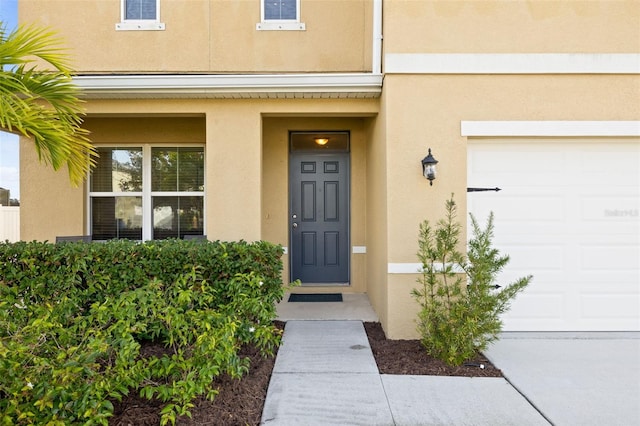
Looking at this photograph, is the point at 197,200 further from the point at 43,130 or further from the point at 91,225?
the point at 43,130

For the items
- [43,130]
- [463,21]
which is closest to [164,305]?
[43,130]

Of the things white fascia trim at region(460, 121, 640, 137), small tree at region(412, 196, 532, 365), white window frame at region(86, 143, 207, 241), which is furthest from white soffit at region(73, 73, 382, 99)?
small tree at region(412, 196, 532, 365)

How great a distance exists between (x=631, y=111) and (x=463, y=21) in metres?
2.28

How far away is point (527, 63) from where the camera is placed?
4441 mm

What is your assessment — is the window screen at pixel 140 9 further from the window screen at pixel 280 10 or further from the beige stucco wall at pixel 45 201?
the beige stucco wall at pixel 45 201

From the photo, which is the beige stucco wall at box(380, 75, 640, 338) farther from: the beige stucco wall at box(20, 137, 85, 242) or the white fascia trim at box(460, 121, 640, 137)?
the beige stucco wall at box(20, 137, 85, 242)

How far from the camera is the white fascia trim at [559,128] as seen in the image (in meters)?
4.47

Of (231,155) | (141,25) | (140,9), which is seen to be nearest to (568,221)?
(231,155)

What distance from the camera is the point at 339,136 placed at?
21.7 ft

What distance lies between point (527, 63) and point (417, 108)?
55.0 inches

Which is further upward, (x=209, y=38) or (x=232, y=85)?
(x=209, y=38)

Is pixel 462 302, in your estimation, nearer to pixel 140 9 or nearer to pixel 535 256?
pixel 535 256

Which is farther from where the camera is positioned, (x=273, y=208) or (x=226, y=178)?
(x=273, y=208)

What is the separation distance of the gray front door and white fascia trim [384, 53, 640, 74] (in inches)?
96.8
